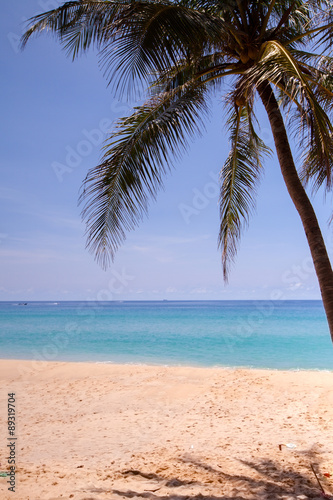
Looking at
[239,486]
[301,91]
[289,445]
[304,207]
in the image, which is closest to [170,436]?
[289,445]

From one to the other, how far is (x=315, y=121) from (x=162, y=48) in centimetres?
168

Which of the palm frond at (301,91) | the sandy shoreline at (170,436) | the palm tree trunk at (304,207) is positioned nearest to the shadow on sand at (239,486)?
the sandy shoreline at (170,436)

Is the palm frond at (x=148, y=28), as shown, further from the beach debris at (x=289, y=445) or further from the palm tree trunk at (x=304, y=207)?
the beach debris at (x=289, y=445)

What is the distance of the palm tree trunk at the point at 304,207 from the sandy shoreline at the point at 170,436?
6.08ft

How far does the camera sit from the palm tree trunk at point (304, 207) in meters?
3.51

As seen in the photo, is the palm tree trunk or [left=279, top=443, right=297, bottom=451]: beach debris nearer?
the palm tree trunk

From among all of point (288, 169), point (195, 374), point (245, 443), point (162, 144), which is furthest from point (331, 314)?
point (195, 374)

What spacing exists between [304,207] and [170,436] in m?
3.83

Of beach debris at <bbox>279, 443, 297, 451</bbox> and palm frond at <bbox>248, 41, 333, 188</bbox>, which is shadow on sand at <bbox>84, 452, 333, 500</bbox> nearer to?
beach debris at <bbox>279, 443, 297, 451</bbox>

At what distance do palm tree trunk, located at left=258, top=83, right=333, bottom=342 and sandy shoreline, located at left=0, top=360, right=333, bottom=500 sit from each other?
6.08 feet

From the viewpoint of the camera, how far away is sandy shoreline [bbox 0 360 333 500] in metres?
3.80

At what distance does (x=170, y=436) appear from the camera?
18.5 feet

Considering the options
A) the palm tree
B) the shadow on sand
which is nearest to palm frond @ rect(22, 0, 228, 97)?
the palm tree

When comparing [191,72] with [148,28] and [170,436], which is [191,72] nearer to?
[148,28]
